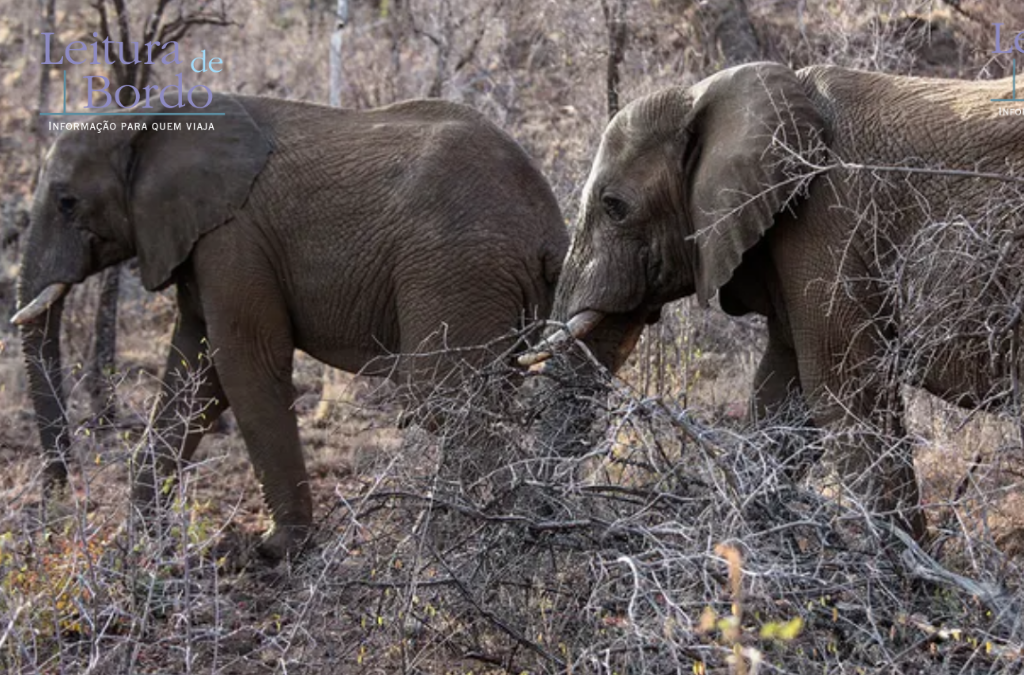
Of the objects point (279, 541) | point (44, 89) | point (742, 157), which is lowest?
point (279, 541)

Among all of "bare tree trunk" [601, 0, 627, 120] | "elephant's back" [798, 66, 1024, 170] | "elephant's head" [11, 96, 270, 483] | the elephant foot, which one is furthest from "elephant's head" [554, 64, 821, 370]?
"bare tree trunk" [601, 0, 627, 120]

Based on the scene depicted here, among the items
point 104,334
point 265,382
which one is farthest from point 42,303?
point 104,334

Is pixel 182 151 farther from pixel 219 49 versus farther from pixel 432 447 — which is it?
pixel 219 49

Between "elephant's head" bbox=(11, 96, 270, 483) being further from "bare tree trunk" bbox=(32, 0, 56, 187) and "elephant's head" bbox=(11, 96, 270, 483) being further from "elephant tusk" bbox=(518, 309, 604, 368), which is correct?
"bare tree trunk" bbox=(32, 0, 56, 187)

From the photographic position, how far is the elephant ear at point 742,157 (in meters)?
6.00

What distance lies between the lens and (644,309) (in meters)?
6.84

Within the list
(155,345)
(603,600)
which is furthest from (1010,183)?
(155,345)

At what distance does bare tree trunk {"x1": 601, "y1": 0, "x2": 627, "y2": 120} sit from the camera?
34.3ft

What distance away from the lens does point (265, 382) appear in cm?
792

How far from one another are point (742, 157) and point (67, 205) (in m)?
3.69

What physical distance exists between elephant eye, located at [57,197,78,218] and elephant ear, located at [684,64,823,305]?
337 centimetres

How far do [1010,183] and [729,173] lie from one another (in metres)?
1.14

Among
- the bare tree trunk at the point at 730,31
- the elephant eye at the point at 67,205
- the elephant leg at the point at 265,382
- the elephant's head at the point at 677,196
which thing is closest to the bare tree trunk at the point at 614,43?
the bare tree trunk at the point at 730,31

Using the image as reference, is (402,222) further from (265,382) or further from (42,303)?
(42,303)
